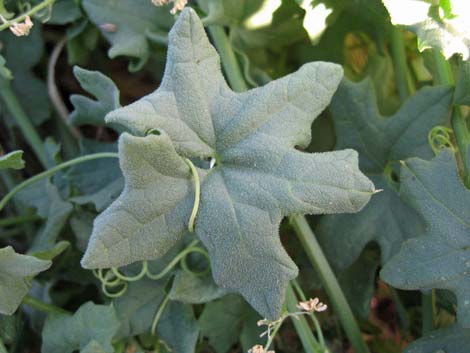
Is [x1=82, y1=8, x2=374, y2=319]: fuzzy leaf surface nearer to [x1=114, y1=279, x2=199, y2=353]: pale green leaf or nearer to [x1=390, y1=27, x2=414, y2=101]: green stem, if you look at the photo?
[x1=114, y1=279, x2=199, y2=353]: pale green leaf

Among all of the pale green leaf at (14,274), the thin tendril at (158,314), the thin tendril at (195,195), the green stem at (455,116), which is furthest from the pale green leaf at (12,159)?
the green stem at (455,116)

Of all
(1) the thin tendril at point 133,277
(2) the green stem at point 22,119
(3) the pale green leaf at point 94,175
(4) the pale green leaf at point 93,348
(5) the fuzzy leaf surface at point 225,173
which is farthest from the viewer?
(2) the green stem at point 22,119

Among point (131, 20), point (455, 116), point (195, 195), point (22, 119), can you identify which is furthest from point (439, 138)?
point (22, 119)

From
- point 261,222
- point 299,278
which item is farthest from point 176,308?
point 261,222

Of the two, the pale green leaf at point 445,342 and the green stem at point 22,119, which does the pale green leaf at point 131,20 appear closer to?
the green stem at point 22,119

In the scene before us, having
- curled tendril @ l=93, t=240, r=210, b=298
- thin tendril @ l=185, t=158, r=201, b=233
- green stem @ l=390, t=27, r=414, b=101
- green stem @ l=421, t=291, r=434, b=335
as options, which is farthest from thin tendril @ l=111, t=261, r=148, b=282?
green stem @ l=390, t=27, r=414, b=101

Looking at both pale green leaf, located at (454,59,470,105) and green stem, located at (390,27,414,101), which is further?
green stem, located at (390,27,414,101)
